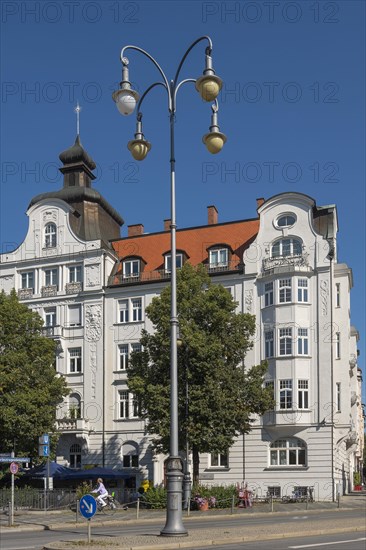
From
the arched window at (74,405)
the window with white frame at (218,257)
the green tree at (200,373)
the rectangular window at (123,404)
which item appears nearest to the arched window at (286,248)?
the window with white frame at (218,257)

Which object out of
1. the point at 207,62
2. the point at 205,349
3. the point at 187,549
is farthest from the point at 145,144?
the point at 205,349

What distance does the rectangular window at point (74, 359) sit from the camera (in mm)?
54438

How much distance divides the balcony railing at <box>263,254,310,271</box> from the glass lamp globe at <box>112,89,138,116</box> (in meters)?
31.3

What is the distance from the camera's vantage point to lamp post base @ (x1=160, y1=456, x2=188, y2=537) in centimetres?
1870

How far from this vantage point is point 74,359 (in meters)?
54.6

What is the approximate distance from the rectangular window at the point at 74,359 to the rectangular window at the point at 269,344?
44.2 ft

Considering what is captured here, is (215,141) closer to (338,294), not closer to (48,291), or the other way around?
(338,294)

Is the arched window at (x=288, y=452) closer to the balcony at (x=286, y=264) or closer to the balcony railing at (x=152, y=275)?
the balcony at (x=286, y=264)

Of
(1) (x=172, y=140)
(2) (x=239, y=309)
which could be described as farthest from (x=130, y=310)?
(1) (x=172, y=140)

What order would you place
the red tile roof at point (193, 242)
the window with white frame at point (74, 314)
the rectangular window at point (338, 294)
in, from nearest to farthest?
the rectangular window at point (338, 294), the red tile roof at point (193, 242), the window with white frame at point (74, 314)

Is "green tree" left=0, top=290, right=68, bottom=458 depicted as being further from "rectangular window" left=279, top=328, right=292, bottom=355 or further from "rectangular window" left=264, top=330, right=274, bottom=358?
"rectangular window" left=279, top=328, right=292, bottom=355

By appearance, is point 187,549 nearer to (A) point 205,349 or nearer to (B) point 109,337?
(A) point 205,349

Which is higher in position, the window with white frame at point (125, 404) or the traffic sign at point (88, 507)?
the window with white frame at point (125, 404)

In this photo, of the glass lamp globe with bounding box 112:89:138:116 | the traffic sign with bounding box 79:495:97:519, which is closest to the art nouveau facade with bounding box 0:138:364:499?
the traffic sign with bounding box 79:495:97:519
